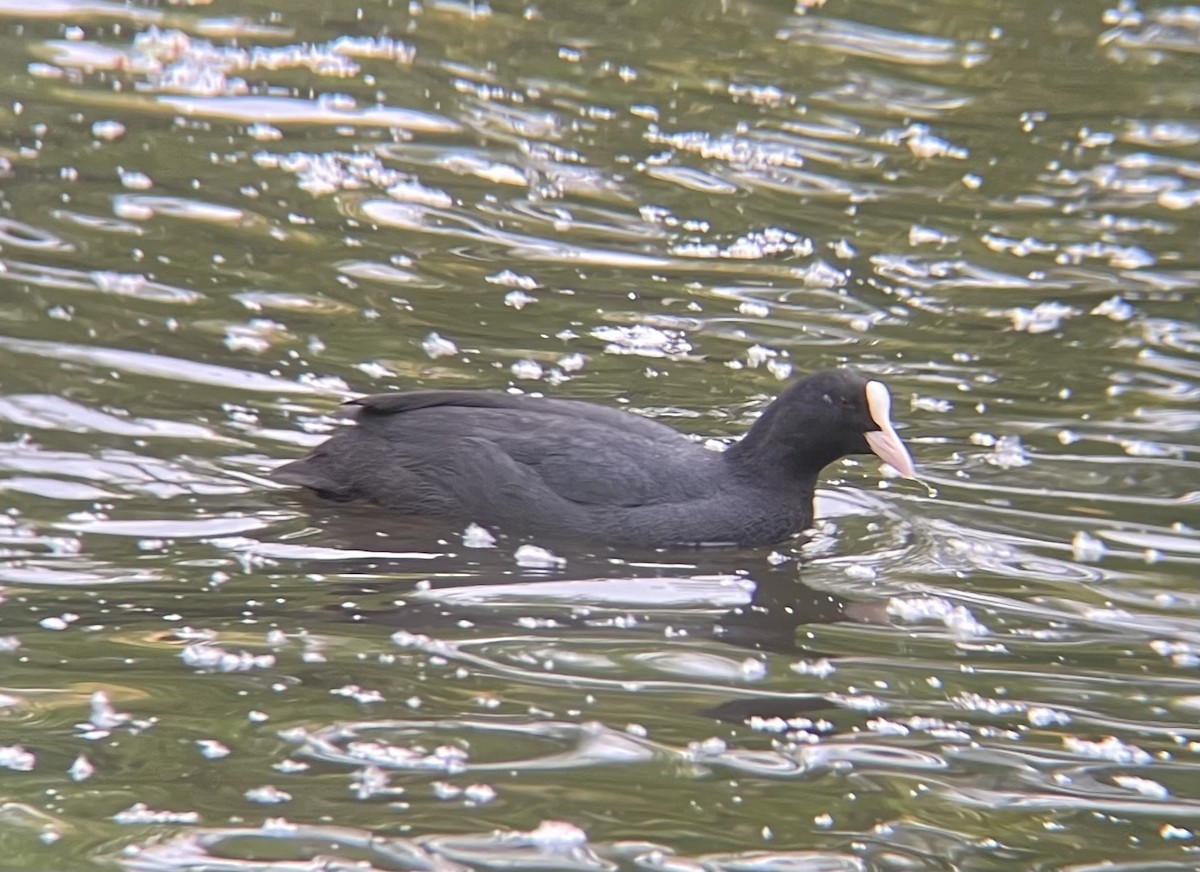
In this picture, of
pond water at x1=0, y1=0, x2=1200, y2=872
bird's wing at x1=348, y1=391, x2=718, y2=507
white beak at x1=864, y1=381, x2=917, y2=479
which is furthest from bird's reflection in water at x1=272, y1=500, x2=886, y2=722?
white beak at x1=864, y1=381, x2=917, y2=479

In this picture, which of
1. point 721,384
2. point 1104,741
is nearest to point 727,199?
point 721,384

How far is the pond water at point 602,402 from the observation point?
5238mm

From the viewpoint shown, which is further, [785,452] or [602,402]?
[602,402]

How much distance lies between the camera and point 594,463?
23.6 feet

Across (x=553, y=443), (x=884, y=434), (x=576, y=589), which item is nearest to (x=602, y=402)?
(x=553, y=443)

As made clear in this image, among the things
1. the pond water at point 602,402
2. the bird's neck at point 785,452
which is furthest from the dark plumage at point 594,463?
the pond water at point 602,402

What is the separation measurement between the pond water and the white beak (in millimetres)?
290

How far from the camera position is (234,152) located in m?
10.9

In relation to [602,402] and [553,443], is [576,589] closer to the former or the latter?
[553,443]

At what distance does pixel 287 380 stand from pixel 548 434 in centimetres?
161

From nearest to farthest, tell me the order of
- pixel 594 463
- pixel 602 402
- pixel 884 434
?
pixel 594 463 < pixel 884 434 < pixel 602 402

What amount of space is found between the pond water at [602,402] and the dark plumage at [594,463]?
12 centimetres

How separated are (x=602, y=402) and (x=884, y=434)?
59.1 inches

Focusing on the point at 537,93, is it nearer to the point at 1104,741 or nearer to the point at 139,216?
the point at 139,216
